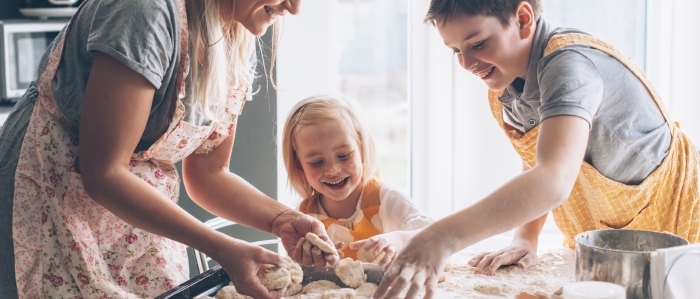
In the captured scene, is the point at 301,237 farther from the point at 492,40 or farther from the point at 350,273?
the point at 492,40

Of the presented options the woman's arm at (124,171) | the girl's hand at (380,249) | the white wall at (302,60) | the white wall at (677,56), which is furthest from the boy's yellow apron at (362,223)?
the white wall at (677,56)

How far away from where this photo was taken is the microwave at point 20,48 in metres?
2.17

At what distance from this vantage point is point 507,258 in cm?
122

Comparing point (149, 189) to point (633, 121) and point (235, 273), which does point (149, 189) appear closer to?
point (235, 273)

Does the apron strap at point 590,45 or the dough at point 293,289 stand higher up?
the apron strap at point 590,45

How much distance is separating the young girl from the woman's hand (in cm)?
30

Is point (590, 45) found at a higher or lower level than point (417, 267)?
higher

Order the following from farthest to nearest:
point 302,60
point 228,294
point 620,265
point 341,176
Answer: point 302,60 → point 341,176 → point 228,294 → point 620,265

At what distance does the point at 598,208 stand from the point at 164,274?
0.84m

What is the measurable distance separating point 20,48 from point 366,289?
5.49 feet

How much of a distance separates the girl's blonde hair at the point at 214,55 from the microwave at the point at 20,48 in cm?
115

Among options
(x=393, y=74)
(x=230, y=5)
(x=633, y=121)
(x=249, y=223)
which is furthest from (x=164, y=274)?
(x=393, y=74)

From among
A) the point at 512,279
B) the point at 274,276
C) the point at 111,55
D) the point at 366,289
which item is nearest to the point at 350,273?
the point at 366,289

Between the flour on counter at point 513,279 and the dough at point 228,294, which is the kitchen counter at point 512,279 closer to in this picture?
the flour on counter at point 513,279
